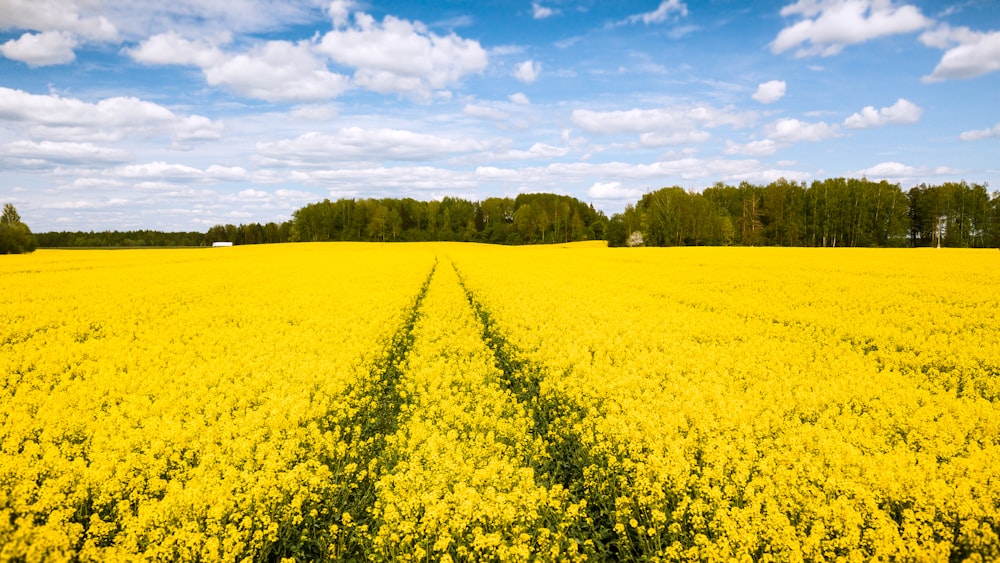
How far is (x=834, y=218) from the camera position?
76250mm

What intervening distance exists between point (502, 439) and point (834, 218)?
88.6 metres

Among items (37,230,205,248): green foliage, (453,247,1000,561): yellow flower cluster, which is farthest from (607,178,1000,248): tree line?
(37,230,205,248): green foliage

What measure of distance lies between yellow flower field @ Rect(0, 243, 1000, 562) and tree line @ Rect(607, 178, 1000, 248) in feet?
216

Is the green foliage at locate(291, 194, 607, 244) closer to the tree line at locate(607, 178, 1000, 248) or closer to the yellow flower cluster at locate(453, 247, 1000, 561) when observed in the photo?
the tree line at locate(607, 178, 1000, 248)

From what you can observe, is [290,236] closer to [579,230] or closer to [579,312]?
[579,230]

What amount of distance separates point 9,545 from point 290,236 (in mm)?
115626

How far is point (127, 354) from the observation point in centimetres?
1120

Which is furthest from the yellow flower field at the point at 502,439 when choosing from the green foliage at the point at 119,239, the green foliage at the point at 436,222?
the green foliage at the point at 119,239

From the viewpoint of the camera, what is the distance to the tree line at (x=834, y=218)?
7088cm

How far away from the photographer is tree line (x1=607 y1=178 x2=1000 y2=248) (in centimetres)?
7088

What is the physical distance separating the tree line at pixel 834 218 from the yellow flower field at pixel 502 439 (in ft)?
216

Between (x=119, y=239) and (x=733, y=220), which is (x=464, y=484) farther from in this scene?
(x=119, y=239)

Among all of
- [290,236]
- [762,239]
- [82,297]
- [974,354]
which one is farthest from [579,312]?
[290,236]

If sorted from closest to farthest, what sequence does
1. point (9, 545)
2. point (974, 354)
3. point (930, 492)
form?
point (9, 545) → point (930, 492) → point (974, 354)
